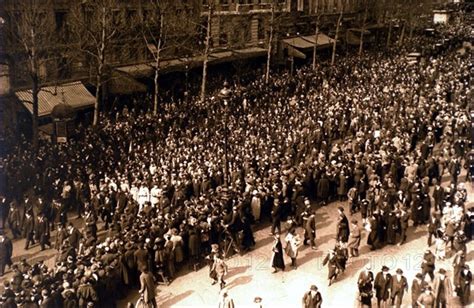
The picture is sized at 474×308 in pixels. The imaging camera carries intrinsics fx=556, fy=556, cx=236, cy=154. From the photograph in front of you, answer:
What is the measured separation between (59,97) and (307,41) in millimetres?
29721

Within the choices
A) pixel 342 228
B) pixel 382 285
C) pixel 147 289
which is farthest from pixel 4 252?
pixel 382 285

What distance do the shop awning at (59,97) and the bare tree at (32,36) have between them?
0.86 metres

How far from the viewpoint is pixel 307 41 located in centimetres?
5338

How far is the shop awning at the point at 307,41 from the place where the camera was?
51.0 metres

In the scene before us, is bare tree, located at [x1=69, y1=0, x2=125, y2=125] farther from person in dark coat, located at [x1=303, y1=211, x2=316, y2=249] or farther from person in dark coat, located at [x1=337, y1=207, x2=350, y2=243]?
person in dark coat, located at [x1=337, y1=207, x2=350, y2=243]

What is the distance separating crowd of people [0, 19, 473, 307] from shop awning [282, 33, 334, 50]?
18685 millimetres

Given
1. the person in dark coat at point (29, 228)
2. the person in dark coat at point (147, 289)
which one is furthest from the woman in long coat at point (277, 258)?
the person in dark coat at point (29, 228)

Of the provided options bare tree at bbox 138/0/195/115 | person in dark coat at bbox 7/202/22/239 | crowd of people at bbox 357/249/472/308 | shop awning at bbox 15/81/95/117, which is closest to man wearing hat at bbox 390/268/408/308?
crowd of people at bbox 357/249/472/308

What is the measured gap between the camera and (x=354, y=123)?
2908cm

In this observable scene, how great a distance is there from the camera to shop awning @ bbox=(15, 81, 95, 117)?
92.8 ft

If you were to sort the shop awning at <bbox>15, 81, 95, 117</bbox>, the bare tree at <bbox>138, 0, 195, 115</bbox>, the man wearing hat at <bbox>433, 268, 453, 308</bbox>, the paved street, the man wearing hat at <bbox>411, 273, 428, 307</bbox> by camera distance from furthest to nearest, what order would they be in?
the bare tree at <bbox>138, 0, 195, 115</bbox> → the shop awning at <bbox>15, 81, 95, 117</bbox> → the paved street → the man wearing hat at <bbox>411, 273, 428, 307</bbox> → the man wearing hat at <bbox>433, 268, 453, 308</bbox>

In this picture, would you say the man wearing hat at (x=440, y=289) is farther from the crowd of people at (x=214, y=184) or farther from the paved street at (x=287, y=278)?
A: the crowd of people at (x=214, y=184)

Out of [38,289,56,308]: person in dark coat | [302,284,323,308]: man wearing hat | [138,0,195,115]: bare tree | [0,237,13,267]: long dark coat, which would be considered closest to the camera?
[38,289,56,308]: person in dark coat

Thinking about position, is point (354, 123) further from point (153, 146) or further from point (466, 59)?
point (466, 59)
